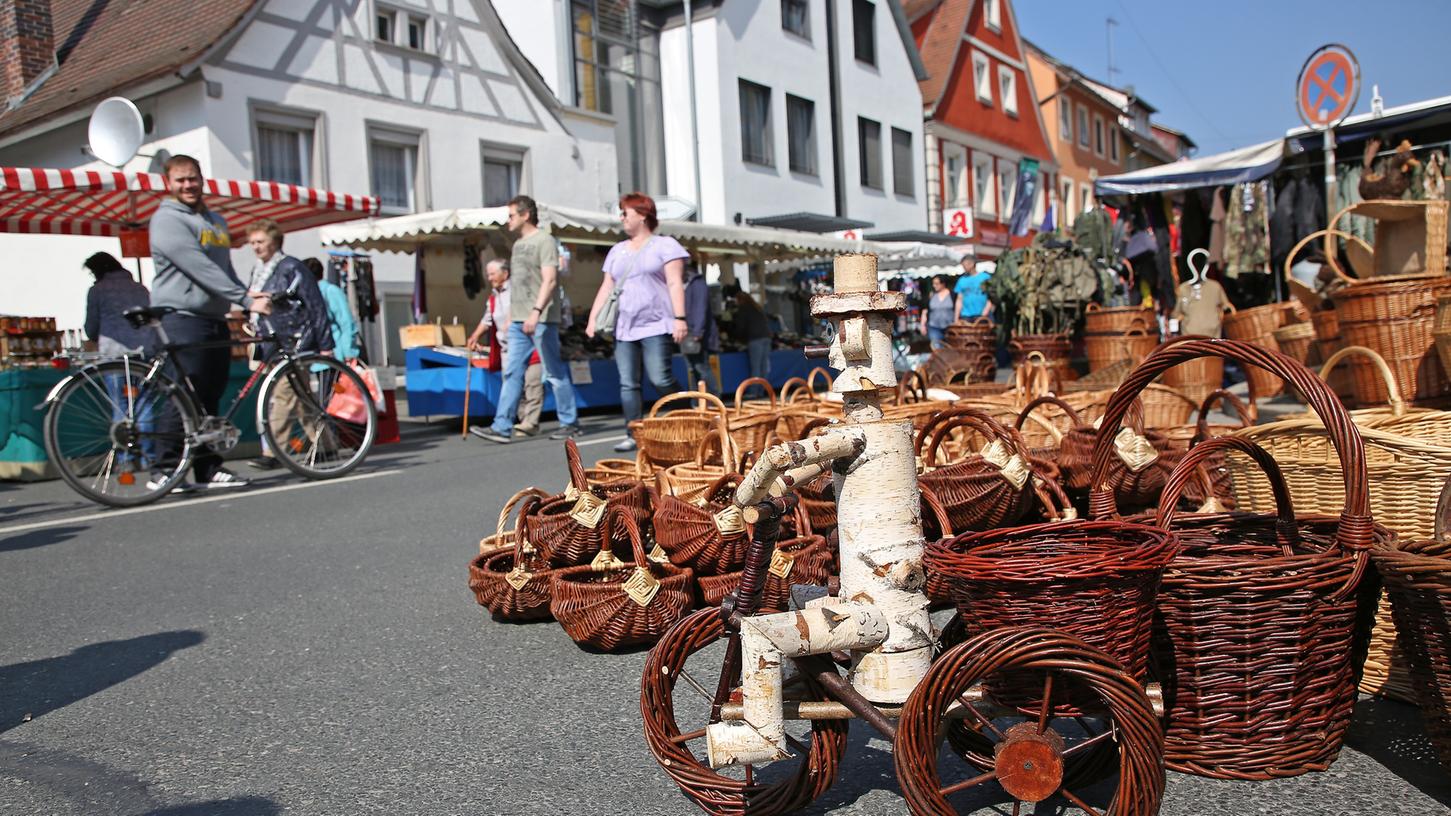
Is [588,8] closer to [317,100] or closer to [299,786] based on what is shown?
[317,100]

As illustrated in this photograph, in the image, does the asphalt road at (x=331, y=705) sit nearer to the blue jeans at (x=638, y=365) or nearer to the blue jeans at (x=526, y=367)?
the blue jeans at (x=638, y=365)

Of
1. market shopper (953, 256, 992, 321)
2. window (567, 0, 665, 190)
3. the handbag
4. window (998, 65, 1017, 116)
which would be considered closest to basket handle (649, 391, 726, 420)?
the handbag

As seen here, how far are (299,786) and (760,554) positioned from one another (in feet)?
4.05

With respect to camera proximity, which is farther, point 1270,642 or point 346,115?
point 346,115

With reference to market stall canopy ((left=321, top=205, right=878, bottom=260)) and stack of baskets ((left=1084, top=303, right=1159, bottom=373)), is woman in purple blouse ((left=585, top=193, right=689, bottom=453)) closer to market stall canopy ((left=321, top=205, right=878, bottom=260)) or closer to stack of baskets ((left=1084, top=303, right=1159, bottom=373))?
market stall canopy ((left=321, top=205, right=878, bottom=260))

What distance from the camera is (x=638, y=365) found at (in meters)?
8.20

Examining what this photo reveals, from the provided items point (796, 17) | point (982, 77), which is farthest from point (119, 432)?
point (982, 77)

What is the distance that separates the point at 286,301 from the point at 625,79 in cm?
1706

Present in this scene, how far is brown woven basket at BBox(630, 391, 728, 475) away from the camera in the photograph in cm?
502

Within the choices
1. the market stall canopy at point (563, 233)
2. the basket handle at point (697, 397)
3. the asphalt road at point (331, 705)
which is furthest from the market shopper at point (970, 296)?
the asphalt road at point (331, 705)

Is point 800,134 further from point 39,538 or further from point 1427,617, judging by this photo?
point 1427,617

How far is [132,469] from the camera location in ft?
21.7

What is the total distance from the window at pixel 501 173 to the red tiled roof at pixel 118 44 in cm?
481

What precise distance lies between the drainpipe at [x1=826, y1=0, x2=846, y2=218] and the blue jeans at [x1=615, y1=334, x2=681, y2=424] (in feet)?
68.2
